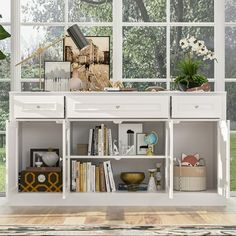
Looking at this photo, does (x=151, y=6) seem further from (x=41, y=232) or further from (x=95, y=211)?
(x=41, y=232)

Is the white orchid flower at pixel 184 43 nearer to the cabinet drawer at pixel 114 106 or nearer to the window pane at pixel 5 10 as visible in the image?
the cabinet drawer at pixel 114 106

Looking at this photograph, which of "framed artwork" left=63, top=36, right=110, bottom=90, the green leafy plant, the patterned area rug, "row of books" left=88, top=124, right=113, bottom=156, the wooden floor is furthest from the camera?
"framed artwork" left=63, top=36, right=110, bottom=90

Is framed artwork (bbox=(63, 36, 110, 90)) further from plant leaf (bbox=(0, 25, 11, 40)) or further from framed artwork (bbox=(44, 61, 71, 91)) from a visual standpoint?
plant leaf (bbox=(0, 25, 11, 40))

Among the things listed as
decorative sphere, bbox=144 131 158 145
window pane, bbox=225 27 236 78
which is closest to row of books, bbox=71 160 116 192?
decorative sphere, bbox=144 131 158 145

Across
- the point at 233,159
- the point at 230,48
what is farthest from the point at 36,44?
the point at 233,159

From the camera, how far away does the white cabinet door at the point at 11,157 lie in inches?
239

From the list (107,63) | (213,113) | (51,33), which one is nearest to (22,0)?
(51,33)

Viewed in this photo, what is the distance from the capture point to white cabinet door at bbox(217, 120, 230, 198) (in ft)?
20.2

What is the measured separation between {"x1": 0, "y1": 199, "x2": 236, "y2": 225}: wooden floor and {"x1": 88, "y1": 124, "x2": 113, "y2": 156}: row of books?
1.73ft

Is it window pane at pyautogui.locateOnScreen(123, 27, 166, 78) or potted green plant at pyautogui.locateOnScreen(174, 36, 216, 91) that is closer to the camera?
potted green plant at pyautogui.locateOnScreen(174, 36, 216, 91)

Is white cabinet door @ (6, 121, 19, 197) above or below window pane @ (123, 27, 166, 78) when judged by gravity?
below

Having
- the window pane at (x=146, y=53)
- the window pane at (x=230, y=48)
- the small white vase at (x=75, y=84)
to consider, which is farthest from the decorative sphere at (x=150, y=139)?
the window pane at (x=230, y=48)

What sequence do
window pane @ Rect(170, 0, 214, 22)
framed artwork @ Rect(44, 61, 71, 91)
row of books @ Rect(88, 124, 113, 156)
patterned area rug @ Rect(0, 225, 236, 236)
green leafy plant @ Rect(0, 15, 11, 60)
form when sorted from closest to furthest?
patterned area rug @ Rect(0, 225, 236, 236), green leafy plant @ Rect(0, 15, 11, 60), row of books @ Rect(88, 124, 113, 156), framed artwork @ Rect(44, 61, 71, 91), window pane @ Rect(170, 0, 214, 22)

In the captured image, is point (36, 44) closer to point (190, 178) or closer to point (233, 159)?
point (190, 178)
